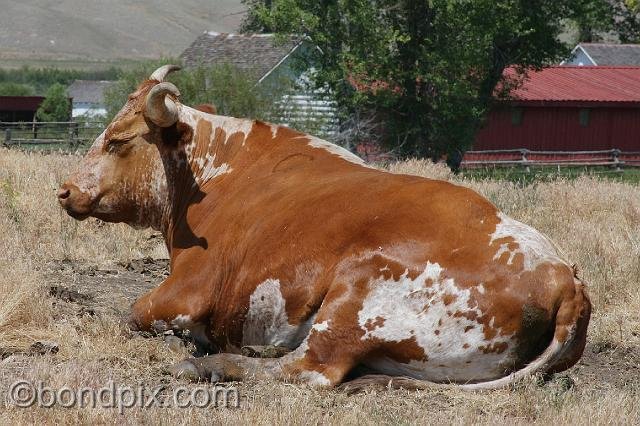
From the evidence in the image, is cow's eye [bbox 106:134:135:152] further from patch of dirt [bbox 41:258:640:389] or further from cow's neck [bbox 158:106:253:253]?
patch of dirt [bbox 41:258:640:389]

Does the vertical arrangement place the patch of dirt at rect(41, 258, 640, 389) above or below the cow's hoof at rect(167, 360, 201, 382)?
below

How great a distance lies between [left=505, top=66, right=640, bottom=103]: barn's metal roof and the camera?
51.5 m

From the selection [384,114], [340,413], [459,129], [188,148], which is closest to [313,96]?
[384,114]

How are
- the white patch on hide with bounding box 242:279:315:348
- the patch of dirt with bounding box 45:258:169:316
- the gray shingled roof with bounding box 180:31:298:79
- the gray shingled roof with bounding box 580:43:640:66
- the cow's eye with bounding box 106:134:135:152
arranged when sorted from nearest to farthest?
the white patch on hide with bounding box 242:279:315:348 < the cow's eye with bounding box 106:134:135:152 < the patch of dirt with bounding box 45:258:169:316 < the gray shingled roof with bounding box 180:31:298:79 < the gray shingled roof with bounding box 580:43:640:66

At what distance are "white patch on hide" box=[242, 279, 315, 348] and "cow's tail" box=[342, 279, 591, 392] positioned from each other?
58 cm

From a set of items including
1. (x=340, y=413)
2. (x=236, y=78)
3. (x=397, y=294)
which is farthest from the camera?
(x=236, y=78)

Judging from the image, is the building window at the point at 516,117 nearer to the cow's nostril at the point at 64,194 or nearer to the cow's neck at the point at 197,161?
the cow's neck at the point at 197,161

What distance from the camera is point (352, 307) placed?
636 cm

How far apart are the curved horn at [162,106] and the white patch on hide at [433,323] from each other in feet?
7.26

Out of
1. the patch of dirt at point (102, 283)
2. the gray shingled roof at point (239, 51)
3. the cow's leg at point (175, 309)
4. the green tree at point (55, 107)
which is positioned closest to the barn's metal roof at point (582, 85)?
the gray shingled roof at point (239, 51)

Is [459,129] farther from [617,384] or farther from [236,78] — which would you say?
[617,384]

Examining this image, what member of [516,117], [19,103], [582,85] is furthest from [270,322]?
[19,103]

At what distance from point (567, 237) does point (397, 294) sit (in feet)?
18.8

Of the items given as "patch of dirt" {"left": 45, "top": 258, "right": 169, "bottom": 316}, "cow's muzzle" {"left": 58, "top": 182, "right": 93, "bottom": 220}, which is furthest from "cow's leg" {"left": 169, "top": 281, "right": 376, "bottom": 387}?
"cow's muzzle" {"left": 58, "top": 182, "right": 93, "bottom": 220}
